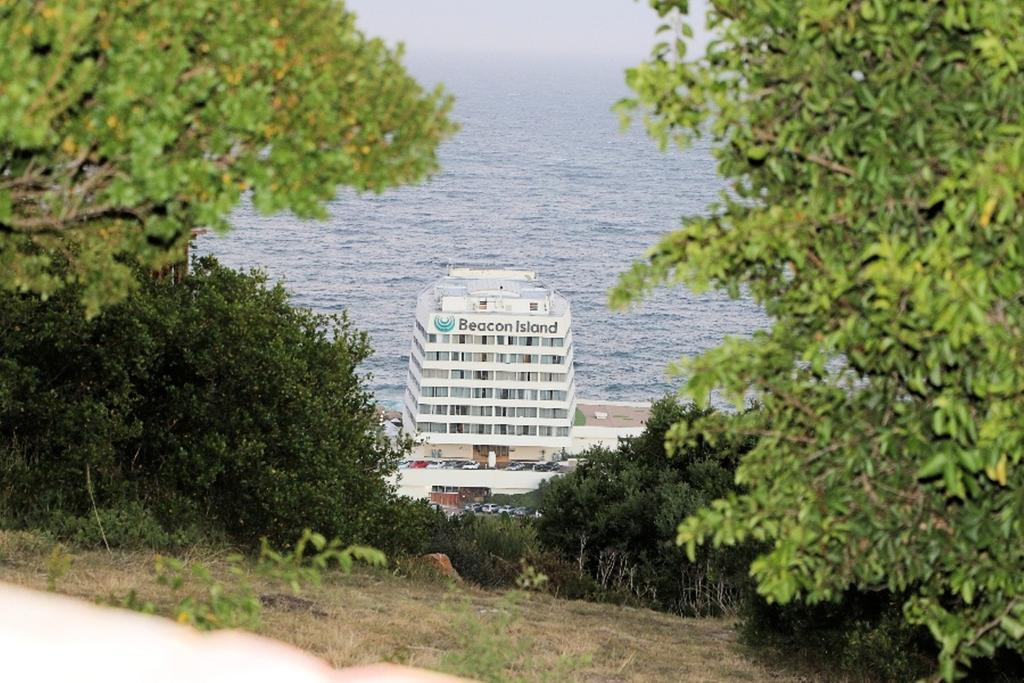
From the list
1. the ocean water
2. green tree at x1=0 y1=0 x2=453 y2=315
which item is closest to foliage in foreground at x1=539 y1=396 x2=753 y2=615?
green tree at x1=0 y1=0 x2=453 y2=315

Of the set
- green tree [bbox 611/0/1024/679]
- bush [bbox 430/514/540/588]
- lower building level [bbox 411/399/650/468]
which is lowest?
lower building level [bbox 411/399/650/468]

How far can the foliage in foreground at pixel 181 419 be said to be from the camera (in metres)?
15.6

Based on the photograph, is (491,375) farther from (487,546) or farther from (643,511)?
(487,546)

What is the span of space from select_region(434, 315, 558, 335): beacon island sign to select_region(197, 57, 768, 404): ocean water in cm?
891

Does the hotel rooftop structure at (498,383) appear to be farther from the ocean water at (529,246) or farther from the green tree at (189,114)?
the green tree at (189,114)

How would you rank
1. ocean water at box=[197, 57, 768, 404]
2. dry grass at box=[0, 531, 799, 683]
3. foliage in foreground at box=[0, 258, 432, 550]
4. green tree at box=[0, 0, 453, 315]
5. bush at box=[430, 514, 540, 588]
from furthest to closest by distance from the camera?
ocean water at box=[197, 57, 768, 404]
bush at box=[430, 514, 540, 588]
foliage in foreground at box=[0, 258, 432, 550]
dry grass at box=[0, 531, 799, 683]
green tree at box=[0, 0, 453, 315]

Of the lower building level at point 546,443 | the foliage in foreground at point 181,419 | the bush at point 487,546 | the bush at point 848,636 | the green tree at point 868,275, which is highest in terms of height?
the green tree at point 868,275

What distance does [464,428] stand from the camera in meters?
91.2

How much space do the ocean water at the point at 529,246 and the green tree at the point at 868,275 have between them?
5935 cm

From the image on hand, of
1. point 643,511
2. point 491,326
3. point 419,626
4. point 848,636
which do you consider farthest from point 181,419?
point 491,326

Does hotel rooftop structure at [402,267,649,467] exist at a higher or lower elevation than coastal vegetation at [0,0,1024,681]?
lower

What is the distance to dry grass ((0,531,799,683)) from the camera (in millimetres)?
9820

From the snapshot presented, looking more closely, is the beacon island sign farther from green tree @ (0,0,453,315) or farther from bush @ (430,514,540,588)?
green tree @ (0,0,453,315)

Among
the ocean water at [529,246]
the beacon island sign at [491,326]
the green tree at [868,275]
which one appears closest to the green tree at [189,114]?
the green tree at [868,275]
